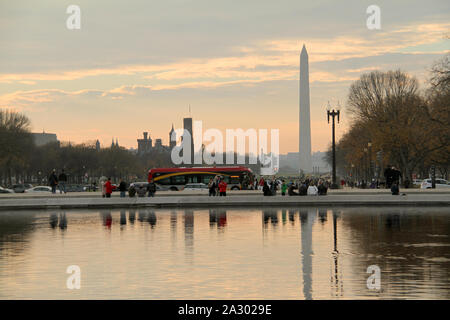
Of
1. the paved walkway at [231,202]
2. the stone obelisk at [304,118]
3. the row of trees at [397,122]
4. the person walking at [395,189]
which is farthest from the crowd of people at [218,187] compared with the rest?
the stone obelisk at [304,118]

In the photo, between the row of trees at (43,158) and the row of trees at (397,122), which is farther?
the row of trees at (43,158)

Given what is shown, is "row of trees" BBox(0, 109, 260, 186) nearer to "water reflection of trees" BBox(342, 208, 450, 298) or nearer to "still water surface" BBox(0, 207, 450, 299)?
"still water surface" BBox(0, 207, 450, 299)

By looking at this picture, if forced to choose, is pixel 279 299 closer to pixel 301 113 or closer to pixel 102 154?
pixel 301 113

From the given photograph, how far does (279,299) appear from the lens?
1188 cm

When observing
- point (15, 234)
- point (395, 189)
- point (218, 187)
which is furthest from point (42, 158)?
point (15, 234)

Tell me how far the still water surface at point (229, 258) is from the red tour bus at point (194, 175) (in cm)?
5147

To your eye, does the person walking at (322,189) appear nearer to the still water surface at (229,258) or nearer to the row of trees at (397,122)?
the still water surface at (229,258)

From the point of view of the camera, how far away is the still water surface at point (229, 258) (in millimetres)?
12805

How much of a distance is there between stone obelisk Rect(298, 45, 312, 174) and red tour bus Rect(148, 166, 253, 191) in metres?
8.72

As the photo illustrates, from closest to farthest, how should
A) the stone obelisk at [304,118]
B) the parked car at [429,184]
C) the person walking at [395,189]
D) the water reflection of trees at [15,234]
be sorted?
the water reflection of trees at [15,234] → the person walking at [395,189] → the parked car at [429,184] → the stone obelisk at [304,118]

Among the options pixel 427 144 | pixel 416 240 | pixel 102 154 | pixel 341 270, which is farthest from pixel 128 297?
pixel 102 154
